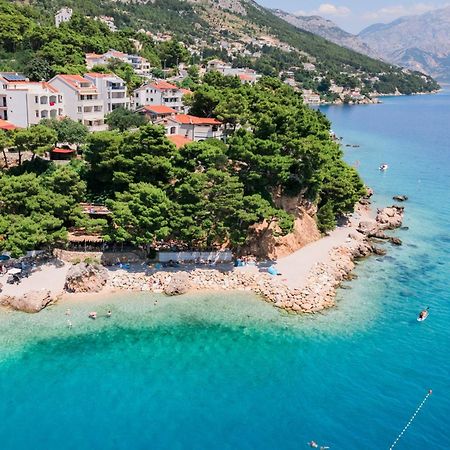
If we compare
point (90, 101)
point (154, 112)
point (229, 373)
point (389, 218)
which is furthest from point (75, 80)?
point (229, 373)

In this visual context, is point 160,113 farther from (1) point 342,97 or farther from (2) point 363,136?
(1) point 342,97

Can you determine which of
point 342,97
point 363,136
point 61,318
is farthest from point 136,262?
point 342,97

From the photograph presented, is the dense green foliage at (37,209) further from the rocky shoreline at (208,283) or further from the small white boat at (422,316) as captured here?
the small white boat at (422,316)

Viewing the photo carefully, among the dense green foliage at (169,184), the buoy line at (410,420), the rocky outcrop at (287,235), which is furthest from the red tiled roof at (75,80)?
the buoy line at (410,420)

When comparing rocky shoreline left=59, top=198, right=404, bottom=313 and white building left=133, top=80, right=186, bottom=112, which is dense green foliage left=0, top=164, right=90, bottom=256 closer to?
rocky shoreline left=59, top=198, right=404, bottom=313

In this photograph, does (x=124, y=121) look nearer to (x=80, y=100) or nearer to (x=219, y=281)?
(x=80, y=100)

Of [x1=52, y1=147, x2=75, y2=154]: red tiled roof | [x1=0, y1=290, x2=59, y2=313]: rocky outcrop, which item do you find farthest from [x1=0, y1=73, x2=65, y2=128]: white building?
[x1=0, y1=290, x2=59, y2=313]: rocky outcrop
